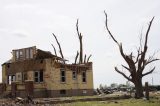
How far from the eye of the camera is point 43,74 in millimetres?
48156

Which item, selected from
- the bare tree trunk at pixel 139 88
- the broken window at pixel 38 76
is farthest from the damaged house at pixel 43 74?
the bare tree trunk at pixel 139 88

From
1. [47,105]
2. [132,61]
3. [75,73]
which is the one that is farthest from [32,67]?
[47,105]

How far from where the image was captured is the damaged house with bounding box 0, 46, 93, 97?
47.9 metres

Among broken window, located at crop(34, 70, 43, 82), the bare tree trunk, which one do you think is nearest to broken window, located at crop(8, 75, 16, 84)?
broken window, located at crop(34, 70, 43, 82)

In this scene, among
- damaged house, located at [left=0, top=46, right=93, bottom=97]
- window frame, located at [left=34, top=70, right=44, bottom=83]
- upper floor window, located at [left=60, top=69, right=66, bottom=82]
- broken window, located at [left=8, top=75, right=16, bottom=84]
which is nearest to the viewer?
damaged house, located at [left=0, top=46, right=93, bottom=97]

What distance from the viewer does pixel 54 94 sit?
159 ft

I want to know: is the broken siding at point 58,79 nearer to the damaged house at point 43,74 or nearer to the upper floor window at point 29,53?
the damaged house at point 43,74

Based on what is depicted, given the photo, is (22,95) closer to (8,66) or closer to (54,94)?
(54,94)

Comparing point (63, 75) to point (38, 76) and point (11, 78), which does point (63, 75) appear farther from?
point (11, 78)

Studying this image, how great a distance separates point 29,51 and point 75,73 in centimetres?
716

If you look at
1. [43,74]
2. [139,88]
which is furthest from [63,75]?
[139,88]

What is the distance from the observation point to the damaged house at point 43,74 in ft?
157

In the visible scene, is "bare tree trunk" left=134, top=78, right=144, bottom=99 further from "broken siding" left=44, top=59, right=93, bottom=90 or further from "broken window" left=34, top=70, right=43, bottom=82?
"broken window" left=34, top=70, right=43, bottom=82

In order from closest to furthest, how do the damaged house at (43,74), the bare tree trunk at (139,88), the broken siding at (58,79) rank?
the bare tree trunk at (139,88) < the broken siding at (58,79) < the damaged house at (43,74)
